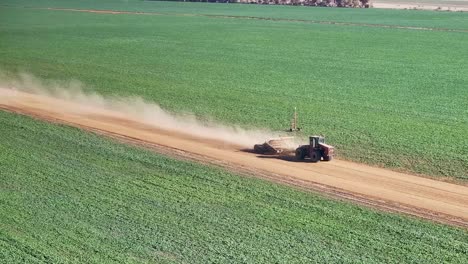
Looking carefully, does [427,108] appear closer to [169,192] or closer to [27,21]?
[169,192]

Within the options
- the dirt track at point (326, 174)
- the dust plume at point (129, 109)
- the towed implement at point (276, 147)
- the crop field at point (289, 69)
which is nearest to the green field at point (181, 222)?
the dirt track at point (326, 174)

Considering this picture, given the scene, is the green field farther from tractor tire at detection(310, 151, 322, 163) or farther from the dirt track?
tractor tire at detection(310, 151, 322, 163)

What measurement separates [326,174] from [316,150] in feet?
6.25

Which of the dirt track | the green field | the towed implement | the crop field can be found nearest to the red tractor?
A: the dirt track

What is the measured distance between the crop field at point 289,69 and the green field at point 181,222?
23.8ft

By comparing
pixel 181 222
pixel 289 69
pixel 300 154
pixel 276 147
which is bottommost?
pixel 181 222

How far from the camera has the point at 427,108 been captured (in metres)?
45.1

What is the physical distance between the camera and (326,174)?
3152 centimetres

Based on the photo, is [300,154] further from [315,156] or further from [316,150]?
[316,150]

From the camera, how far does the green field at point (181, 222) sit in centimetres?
2297

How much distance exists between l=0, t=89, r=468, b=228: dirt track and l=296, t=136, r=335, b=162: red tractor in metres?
0.40

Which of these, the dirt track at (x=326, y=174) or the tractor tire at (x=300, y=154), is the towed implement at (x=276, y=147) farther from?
the tractor tire at (x=300, y=154)

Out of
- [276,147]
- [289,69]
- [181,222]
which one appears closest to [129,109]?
[276,147]

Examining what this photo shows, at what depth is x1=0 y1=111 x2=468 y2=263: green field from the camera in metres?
23.0
